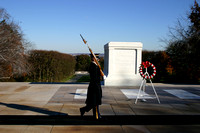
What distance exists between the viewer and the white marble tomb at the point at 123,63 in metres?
9.62

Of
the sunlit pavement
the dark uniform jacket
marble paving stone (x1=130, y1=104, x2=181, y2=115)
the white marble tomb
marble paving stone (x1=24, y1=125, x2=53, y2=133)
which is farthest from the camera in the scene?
the white marble tomb

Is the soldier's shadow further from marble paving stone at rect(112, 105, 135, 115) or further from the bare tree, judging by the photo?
the bare tree

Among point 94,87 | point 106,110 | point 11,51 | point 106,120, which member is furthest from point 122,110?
point 11,51

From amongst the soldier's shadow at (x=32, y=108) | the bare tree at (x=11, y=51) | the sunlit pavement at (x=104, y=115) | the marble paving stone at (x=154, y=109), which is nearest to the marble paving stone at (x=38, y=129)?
the sunlit pavement at (x=104, y=115)

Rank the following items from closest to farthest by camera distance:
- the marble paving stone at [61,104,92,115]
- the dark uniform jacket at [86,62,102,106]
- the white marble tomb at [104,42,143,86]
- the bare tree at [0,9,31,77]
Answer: the dark uniform jacket at [86,62,102,106] < the marble paving stone at [61,104,92,115] < the white marble tomb at [104,42,143,86] < the bare tree at [0,9,31,77]

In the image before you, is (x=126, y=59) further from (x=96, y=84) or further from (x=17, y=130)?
(x=17, y=130)

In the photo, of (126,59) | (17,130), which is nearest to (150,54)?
(126,59)

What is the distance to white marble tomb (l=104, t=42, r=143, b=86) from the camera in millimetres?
9617

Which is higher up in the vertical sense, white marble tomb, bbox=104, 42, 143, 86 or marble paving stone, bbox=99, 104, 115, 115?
white marble tomb, bbox=104, 42, 143, 86

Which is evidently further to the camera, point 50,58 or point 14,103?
point 50,58

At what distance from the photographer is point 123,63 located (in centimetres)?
976

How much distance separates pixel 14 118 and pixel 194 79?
14.8m

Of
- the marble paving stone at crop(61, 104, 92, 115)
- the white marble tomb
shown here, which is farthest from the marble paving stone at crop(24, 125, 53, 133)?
the white marble tomb

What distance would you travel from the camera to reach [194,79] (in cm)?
1552
